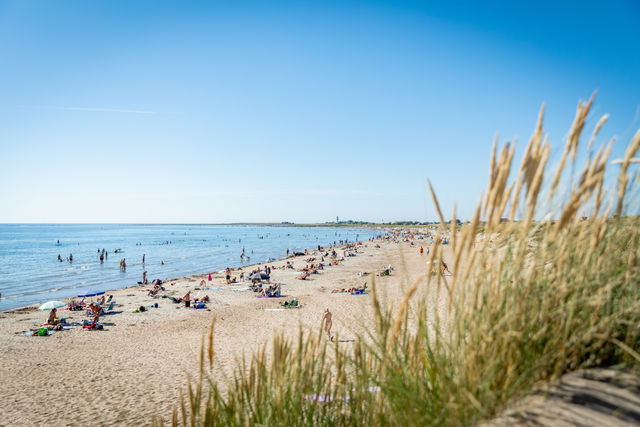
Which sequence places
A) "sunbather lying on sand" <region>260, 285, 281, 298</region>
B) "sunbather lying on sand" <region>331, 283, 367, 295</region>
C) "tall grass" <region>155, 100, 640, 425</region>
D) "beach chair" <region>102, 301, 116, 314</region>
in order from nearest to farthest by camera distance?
"tall grass" <region>155, 100, 640, 425</region>
"beach chair" <region>102, 301, 116, 314</region>
"sunbather lying on sand" <region>331, 283, 367, 295</region>
"sunbather lying on sand" <region>260, 285, 281, 298</region>

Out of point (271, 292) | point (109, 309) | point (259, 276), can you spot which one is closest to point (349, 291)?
point (271, 292)

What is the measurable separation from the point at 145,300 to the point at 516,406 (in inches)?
1047

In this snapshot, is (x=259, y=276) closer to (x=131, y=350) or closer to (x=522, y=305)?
(x=131, y=350)

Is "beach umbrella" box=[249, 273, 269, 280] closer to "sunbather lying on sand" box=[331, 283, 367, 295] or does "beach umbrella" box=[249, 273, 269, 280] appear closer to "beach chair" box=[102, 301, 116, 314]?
"sunbather lying on sand" box=[331, 283, 367, 295]

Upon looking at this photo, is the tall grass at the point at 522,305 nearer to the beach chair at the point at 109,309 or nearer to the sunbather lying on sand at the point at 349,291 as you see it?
the sunbather lying on sand at the point at 349,291

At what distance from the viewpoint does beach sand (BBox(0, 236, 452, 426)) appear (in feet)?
29.0

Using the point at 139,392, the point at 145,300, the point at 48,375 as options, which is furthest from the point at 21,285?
the point at 139,392

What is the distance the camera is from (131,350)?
13.8 m

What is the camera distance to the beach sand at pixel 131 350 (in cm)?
883

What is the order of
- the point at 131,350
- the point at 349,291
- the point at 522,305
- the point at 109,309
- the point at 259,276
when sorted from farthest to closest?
the point at 259,276, the point at 349,291, the point at 109,309, the point at 131,350, the point at 522,305

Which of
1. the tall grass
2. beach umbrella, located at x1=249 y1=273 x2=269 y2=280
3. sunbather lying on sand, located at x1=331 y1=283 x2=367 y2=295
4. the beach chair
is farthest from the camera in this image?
beach umbrella, located at x1=249 y1=273 x2=269 y2=280

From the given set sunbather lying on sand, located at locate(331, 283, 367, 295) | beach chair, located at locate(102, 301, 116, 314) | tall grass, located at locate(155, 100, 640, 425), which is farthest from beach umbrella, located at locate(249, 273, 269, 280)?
tall grass, located at locate(155, 100, 640, 425)

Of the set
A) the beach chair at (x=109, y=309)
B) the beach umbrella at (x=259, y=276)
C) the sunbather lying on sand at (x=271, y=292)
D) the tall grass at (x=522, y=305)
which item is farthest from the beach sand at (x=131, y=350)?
the beach umbrella at (x=259, y=276)

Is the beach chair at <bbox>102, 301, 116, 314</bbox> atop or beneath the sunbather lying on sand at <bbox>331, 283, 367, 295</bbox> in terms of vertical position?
beneath
